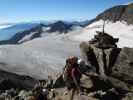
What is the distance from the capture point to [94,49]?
2756 centimetres

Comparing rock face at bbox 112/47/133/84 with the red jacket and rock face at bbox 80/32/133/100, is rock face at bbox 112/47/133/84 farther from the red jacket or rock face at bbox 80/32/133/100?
the red jacket

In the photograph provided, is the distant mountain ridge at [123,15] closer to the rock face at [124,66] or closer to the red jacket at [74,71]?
the rock face at [124,66]

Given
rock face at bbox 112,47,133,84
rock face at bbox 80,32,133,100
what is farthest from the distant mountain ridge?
rock face at bbox 112,47,133,84

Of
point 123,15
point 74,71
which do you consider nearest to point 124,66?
point 74,71

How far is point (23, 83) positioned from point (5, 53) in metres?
41.3

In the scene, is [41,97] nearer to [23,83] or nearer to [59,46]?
[23,83]

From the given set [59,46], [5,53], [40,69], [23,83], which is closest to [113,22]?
[59,46]

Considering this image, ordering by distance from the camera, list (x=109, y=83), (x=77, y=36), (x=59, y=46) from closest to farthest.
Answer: (x=109, y=83)
(x=59, y=46)
(x=77, y=36)

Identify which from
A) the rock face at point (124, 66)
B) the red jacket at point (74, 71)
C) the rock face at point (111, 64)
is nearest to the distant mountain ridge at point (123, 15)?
the rock face at point (111, 64)

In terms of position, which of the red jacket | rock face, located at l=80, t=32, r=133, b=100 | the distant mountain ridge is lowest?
the distant mountain ridge

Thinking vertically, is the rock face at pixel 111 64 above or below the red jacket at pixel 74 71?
below

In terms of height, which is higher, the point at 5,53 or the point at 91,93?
the point at 91,93

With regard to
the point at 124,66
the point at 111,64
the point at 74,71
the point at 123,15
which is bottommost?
the point at 123,15

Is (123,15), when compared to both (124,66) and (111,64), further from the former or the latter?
(124,66)
